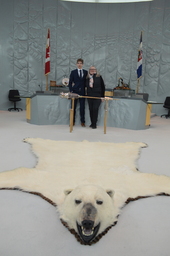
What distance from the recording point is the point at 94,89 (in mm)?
5012

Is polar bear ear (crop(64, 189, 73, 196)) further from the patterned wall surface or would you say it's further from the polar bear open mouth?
the patterned wall surface

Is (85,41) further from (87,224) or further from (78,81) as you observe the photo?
(87,224)

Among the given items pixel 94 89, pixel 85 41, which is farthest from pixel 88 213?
pixel 85 41

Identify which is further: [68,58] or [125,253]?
[68,58]

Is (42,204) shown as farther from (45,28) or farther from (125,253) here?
(45,28)

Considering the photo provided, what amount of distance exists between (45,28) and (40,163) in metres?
6.38

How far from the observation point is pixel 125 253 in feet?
4.46

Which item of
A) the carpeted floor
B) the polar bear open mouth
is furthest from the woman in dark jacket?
the polar bear open mouth

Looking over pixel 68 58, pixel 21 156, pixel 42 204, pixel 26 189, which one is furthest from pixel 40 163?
pixel 68 58

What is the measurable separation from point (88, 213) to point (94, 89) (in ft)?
12.5

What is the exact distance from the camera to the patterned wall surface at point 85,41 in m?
7.78

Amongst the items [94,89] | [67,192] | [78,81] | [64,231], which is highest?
[78,81]

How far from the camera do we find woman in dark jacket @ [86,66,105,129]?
196 inches

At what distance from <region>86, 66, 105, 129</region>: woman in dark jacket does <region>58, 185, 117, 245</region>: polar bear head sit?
3420 mm
